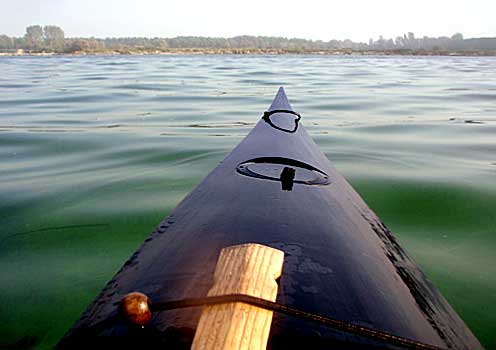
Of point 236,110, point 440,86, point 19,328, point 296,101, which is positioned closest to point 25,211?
point 19,328

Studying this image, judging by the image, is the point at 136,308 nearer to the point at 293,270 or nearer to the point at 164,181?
the point at 293,270

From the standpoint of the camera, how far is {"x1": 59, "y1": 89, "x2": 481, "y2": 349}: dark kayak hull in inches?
39.1

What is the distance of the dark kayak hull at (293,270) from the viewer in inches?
39.1

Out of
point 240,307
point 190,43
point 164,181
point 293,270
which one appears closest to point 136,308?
point 240,307

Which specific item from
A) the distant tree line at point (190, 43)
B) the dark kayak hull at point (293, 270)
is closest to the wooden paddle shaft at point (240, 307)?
the dark kayak hull at point (293, 270)

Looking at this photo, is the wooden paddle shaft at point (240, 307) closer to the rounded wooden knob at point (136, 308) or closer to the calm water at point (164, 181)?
the rounded wooden knob at point (136, 308)

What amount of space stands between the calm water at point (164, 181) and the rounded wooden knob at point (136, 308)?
1.53m

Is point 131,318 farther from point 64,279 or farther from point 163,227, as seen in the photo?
point 64,279

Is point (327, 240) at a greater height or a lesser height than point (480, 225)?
greater

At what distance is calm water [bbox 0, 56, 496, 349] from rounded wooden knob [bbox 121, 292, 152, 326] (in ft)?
5.02

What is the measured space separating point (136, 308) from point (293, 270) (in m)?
0.46

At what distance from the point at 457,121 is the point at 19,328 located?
8143 mm

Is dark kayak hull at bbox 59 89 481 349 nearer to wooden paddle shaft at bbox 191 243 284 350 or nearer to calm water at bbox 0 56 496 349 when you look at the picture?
wooden paddle shaft at bbox 191 243 284 350

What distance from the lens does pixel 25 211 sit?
382 cm
